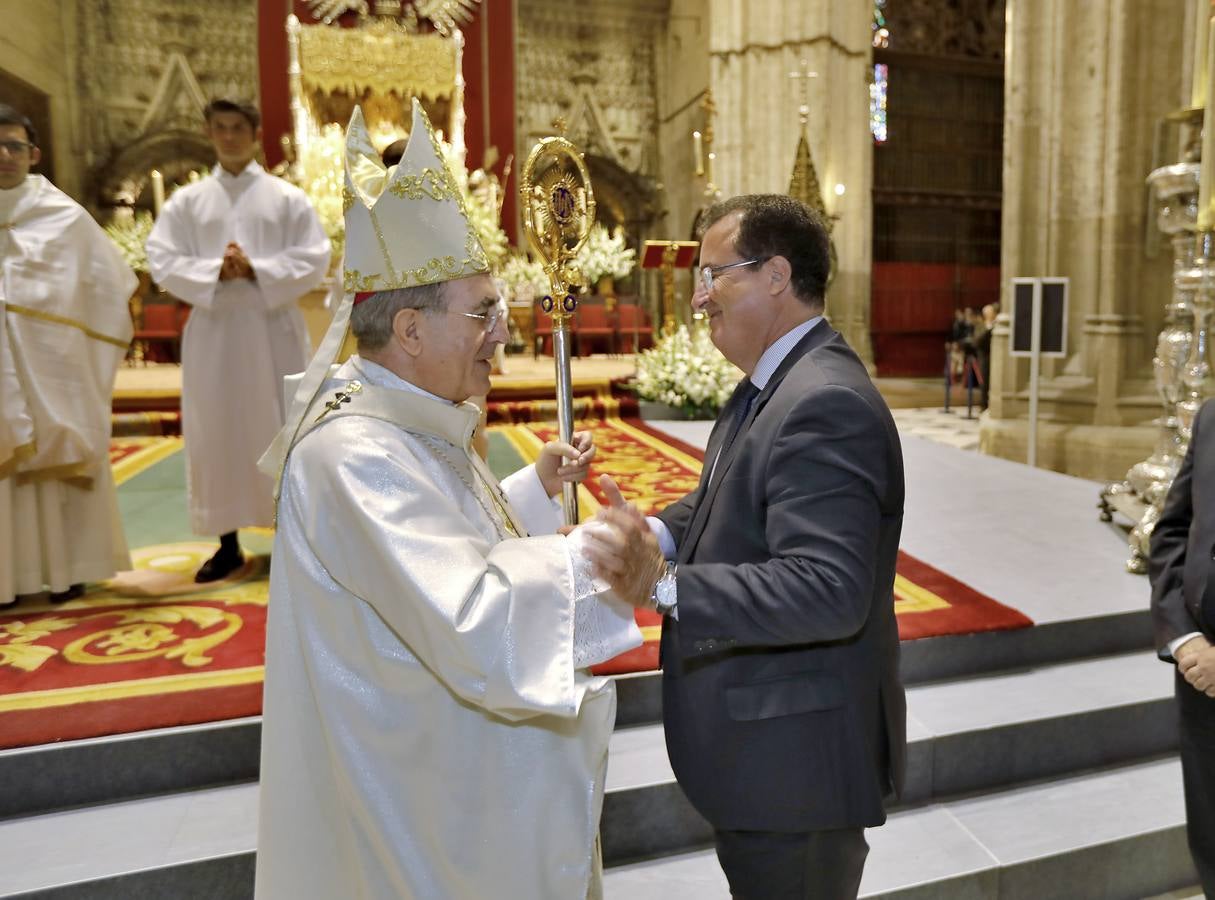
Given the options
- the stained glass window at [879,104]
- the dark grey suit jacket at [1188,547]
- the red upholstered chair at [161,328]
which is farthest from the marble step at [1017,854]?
the stained glass window at [879,104]

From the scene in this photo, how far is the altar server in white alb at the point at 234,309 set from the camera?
3.80 meters

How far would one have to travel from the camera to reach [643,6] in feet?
53.4

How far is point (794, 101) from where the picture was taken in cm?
1220

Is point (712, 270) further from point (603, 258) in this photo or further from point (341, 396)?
point (603, 258)

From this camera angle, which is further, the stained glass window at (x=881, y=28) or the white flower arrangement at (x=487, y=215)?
the stained glass window at (x=881, y=28)

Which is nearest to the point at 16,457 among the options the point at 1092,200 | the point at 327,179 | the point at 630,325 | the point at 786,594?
the point at 786,594

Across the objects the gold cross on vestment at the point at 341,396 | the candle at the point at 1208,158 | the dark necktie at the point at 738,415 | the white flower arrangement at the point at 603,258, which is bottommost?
the dark necktie at the point at 738,415

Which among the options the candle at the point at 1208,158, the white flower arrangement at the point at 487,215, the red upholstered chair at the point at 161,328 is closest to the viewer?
the candle at the point at 1208,158

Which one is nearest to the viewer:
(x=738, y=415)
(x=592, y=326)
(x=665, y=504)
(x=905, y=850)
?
(x=738, y=415)

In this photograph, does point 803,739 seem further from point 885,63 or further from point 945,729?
point 885,63

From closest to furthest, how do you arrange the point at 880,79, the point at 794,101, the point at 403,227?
the point at 403,227
the point at 794,101
the point at 880,79

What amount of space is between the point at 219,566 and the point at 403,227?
2.92m

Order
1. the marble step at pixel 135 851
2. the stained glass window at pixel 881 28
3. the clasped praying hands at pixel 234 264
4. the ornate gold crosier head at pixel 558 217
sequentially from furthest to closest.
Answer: the stained glass window at pixel 881 28 → the clasped praying hands at pixel 234 264 → the marble step at pixel 135 851 → the ornate gold crosier head at pixel 558 217

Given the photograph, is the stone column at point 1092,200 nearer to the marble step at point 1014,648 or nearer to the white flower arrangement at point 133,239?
the marble step at point 1014,648
